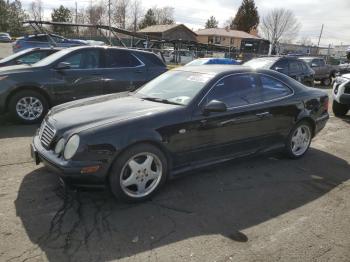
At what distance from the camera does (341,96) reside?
9320mm

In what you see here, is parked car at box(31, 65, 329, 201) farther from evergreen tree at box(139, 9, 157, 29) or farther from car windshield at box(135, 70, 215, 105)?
evergreen tree at box(139, 9, 157, 29)

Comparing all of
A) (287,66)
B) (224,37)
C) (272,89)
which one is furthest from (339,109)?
(224,37)

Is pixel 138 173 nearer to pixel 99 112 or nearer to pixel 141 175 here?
pixel 141 175

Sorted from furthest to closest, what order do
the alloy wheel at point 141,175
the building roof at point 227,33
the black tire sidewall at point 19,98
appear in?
the building roof at point 227,33
the black tire sidewall at point 19,98
the alloy wheel at point 141,175

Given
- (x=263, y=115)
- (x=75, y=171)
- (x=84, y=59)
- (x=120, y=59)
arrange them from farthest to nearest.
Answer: (x=120, y=59), (x=84, y=59), (x=263, y=115), (x=75, y=171)

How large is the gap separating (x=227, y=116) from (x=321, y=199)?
1.55 meters

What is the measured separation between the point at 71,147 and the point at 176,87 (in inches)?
69.5

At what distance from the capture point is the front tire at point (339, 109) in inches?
392

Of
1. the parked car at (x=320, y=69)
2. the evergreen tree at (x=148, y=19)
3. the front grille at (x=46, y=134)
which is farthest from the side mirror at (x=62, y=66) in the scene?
the evergreen tree at (x=148, y=19)

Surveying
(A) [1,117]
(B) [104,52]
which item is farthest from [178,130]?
(A) [1,117]

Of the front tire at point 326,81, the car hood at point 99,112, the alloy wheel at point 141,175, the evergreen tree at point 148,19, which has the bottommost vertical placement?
the front tire at point 326,81

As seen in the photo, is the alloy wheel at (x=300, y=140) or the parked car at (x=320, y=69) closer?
the alloy wheel at (x=300, y=140)

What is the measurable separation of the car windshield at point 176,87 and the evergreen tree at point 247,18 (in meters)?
74.7

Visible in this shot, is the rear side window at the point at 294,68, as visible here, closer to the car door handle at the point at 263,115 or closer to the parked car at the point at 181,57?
the car door handle at the point at 263,115
